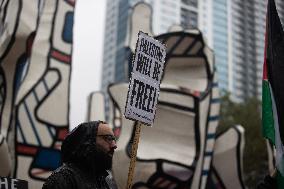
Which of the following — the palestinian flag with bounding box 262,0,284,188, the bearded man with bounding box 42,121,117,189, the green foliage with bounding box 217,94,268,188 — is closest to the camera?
the bearded man with bounding box 42,121,117,189


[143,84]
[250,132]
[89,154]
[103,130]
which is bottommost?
[250,132]

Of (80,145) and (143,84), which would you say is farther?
(143,84)

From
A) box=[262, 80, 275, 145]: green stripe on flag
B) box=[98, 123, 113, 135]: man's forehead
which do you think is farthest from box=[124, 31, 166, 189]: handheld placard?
box=[262, 80, 275, 145]: green stripe on flag

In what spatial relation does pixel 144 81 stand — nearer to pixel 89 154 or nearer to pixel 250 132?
pixel 89 154

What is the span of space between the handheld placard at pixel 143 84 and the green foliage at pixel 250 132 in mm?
16717

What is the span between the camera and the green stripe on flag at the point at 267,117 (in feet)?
11.9

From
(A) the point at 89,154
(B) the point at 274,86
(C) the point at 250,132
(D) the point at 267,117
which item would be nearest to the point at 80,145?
(A) the point at 89,154

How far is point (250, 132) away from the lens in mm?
22031

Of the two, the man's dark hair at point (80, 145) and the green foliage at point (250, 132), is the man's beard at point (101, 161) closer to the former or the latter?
the man's dark hair at point (80, 145)

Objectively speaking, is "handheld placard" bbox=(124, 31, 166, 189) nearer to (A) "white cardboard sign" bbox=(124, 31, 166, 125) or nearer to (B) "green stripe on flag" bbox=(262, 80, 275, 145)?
(A) "white cardboard sign" bbox=(124, 31, 166, 125)

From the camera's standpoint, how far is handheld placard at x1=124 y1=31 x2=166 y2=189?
3.16 metres

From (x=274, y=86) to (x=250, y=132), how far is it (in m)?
18.7

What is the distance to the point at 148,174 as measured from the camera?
8.47 m

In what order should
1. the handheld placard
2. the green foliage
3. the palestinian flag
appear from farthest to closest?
the green foliage, the palestinian flag, the handheld placard
